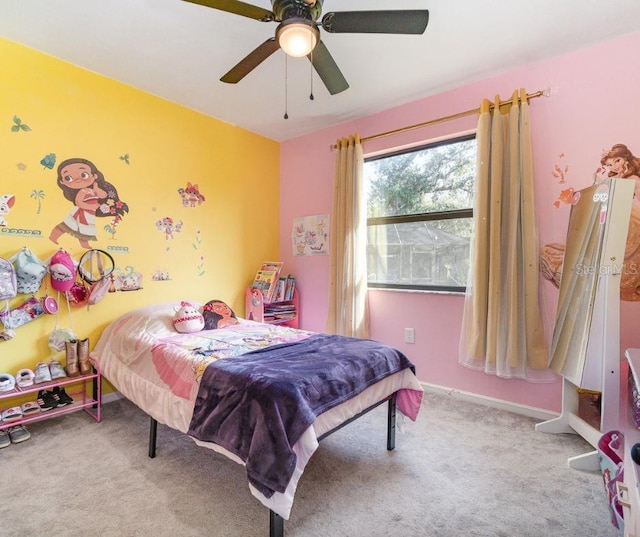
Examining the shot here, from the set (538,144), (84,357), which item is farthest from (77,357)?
(538,144)

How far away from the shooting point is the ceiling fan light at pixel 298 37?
145 centimetres

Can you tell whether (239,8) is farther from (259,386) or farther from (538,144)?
(538,144)

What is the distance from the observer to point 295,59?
2396 millimetres

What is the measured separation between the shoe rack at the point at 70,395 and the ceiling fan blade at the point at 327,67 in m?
2.45

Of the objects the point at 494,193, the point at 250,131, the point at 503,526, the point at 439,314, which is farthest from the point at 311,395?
the point at 250,131

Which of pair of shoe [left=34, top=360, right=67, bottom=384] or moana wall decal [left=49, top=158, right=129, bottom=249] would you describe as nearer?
pair of shoe [left=34, top=360, right=67, bottom=384]

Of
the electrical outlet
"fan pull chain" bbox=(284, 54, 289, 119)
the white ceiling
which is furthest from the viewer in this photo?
the electrical outlet

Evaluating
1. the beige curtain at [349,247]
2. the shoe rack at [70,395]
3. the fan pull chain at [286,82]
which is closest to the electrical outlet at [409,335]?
the beige curtain at [349,247]

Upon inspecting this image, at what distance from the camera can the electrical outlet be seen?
3.05 metres

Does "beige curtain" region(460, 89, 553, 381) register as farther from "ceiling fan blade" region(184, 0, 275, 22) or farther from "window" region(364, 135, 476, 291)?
"ceiling fan blade" region(184, 0, 275, 22)

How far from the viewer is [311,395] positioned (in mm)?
1463

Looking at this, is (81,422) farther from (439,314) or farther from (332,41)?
(332,41)

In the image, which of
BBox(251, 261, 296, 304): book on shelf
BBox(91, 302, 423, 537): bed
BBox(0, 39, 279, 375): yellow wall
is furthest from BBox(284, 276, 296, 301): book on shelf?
BBox(91, 302, 423, 537): bed

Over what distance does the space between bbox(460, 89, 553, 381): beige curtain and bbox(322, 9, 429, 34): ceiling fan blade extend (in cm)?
133
